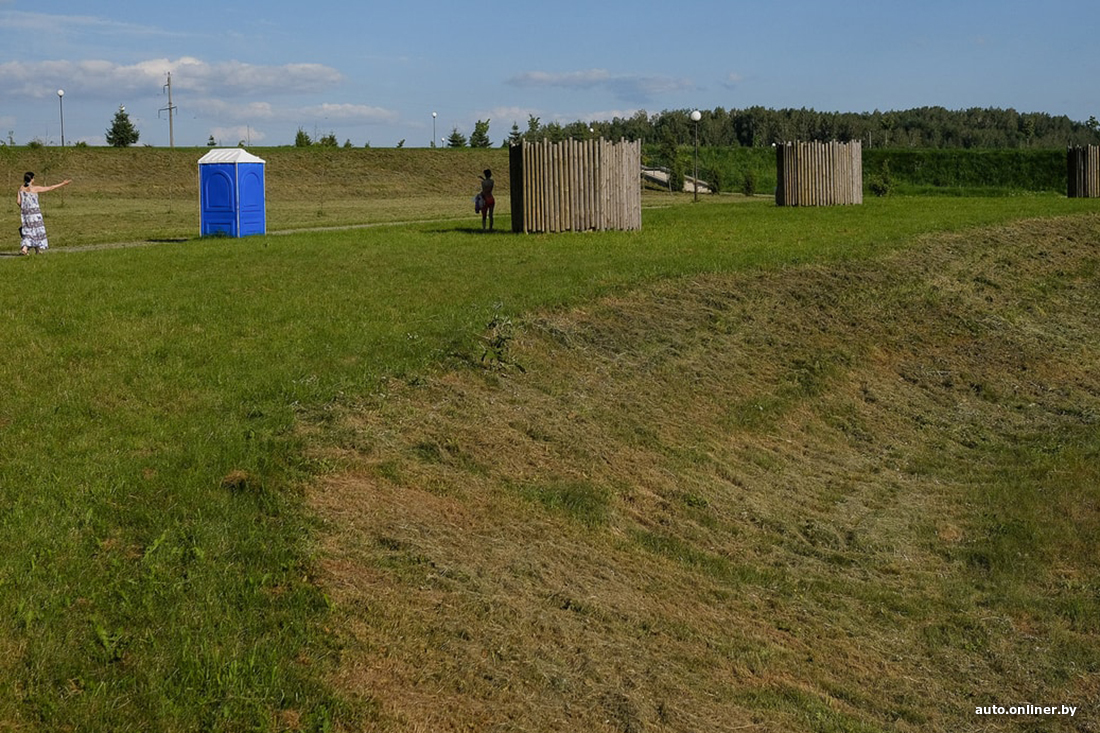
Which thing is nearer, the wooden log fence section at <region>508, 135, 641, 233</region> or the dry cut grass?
the dry cut grass

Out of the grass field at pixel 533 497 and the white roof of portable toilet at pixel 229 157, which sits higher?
the white roof of portable toilet at pixel 229 157

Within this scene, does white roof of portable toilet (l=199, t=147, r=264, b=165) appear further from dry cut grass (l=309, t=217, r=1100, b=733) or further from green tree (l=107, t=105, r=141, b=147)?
green tree (l=107, t=105, r=141, b=147)

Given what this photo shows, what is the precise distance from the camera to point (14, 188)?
53.6m

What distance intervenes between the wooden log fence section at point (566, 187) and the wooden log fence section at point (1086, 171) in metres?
20.7

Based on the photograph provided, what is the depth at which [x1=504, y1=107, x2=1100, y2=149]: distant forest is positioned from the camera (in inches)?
3681

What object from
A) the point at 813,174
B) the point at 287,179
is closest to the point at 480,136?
the point at 287,179

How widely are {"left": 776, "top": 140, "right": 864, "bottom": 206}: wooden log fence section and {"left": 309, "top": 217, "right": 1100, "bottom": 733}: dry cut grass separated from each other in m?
16.9

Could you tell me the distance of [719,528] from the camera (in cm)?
978

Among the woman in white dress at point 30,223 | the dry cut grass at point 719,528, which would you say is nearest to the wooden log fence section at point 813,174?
the dry cut grass at point 719,528

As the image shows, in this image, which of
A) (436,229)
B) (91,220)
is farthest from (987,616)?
(91,220)

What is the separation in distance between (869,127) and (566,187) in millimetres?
82037

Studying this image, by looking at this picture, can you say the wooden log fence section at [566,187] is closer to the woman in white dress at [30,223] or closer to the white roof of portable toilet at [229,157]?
the white roof of portable toilet at [229,157]

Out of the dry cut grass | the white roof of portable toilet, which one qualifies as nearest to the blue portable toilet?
the white roof of portable toilet

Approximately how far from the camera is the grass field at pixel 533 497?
6242 millimetres
